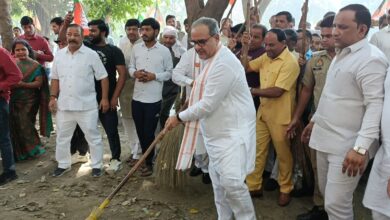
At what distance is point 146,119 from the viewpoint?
15.4 ft

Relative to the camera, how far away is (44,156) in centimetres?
559

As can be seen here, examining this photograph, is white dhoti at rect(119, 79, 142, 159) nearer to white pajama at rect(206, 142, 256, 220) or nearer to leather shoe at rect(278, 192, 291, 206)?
leather shoe at rect(278, 192, 291, 206)

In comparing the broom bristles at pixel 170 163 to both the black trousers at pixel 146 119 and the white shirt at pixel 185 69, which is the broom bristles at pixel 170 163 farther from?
the white shirt at pixel 185 69

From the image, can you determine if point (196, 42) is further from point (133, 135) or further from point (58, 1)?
point (58, 1)

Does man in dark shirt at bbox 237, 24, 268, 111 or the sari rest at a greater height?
man in dark shirt at bbox 237, 24, 268, 111

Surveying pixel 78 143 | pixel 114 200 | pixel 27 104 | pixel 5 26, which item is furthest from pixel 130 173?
pixel 5 26

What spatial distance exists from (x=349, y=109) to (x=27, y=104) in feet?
14.4

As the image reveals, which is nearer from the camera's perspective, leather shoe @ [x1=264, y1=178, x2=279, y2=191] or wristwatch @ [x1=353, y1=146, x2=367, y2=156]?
wristwatch @ [x1=353, y1=146, x2=367, y2=156]

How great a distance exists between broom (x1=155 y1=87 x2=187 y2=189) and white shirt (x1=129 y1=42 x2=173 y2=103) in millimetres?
638

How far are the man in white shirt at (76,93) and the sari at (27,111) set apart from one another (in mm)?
741

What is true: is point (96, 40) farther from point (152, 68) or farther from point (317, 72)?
point (317, 72)

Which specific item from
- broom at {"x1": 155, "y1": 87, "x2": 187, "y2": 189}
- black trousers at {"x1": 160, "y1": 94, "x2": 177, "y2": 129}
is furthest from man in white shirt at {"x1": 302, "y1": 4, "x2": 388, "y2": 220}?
black trousers at {"x1": 160, "y1": 94, "x2": 177, "y2": 129}

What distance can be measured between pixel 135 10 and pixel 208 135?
370 inches

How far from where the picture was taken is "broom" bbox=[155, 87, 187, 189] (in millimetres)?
4164
